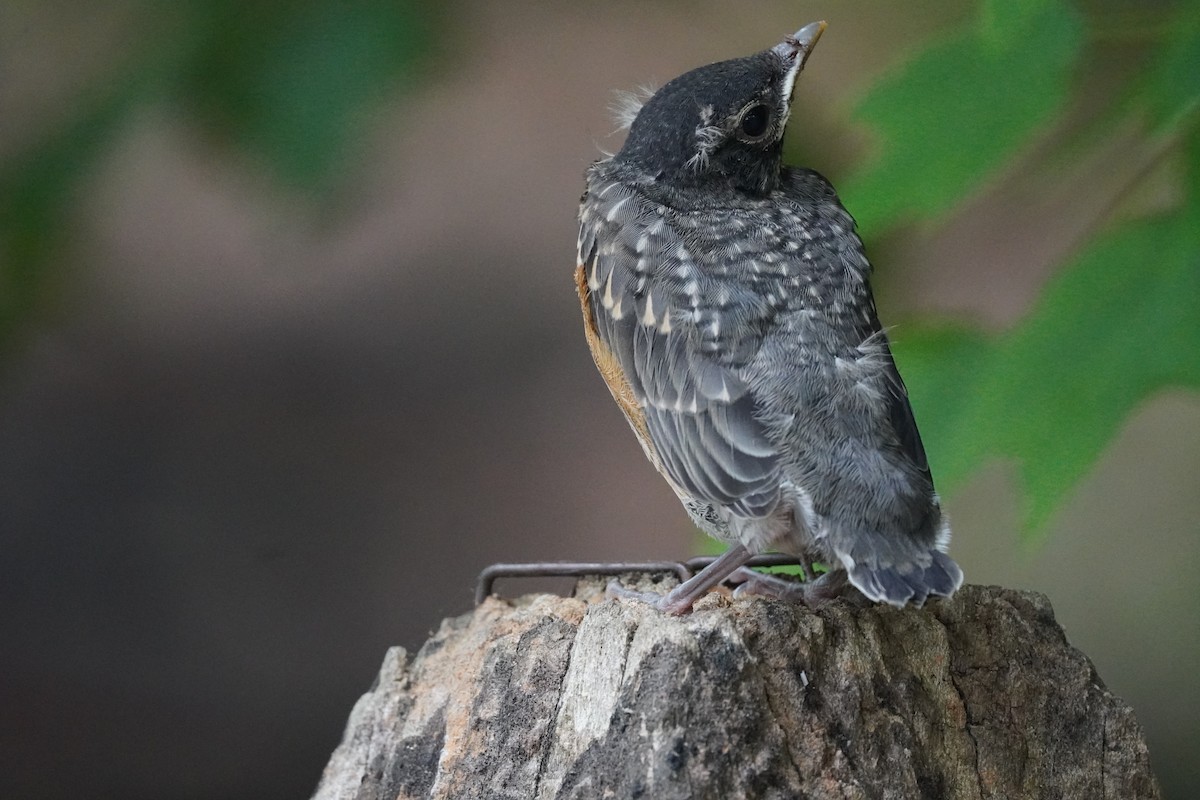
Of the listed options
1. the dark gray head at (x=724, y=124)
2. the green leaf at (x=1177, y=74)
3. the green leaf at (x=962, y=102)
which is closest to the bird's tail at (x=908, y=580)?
the dark gray head at (x=724, y=124)

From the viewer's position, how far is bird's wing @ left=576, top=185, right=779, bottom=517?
1.74 meters

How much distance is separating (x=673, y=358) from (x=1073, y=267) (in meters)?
1.15

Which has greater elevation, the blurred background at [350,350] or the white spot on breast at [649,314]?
the blurred background at [350,350]

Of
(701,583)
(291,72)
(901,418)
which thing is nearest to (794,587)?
(701,583)

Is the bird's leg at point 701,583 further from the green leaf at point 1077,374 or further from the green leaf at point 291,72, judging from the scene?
the green leaf at point 291,72

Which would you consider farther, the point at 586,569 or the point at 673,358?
the point at 586,569

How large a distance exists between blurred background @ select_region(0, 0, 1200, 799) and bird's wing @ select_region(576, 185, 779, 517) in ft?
2.45

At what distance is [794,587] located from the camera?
1.96m

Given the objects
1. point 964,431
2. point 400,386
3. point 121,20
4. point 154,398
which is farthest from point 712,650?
point 121,20

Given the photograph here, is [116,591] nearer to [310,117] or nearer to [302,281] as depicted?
[302,281]

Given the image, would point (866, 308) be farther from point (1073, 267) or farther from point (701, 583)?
point (1073, 267)

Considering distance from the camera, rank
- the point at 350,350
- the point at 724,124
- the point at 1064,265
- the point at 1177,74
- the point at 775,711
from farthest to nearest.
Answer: the point at 350,350 → the point at 1064,265 → the point at 1177,74 → the point at 724,124 → the point at 775,711

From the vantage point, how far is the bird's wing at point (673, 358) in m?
1.74

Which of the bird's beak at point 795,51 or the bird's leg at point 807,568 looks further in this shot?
the bird's beak at point 795,51
